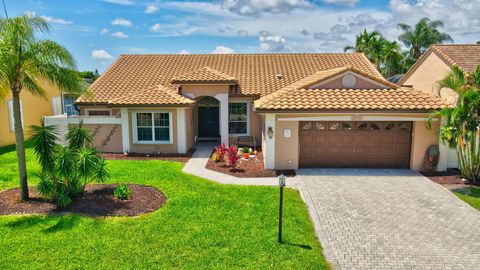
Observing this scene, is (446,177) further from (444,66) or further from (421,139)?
(444,66)

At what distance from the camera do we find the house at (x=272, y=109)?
51.9 feet

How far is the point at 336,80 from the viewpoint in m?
17.1

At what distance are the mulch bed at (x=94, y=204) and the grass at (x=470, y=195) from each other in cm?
1007

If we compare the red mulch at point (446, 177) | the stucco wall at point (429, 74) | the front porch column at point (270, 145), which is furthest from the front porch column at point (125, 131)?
the stucco wall at point (429, 74)

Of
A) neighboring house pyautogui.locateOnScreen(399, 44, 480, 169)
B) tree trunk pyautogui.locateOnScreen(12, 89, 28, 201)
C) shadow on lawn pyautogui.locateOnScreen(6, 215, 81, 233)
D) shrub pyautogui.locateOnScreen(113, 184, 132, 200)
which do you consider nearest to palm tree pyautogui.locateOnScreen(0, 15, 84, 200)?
tree trunk pyautogui.locateOnScreen(12, 89, 28, 201)

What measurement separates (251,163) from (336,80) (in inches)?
219

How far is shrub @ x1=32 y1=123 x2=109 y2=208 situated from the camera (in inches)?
425

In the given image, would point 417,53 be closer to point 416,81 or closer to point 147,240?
point 416,81

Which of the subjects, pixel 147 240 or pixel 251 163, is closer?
pixel 147 240

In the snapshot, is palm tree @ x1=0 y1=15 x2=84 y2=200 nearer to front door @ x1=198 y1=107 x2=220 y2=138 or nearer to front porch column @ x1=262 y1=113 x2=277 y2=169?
front porch column @ x1=262 y1=113 x2=277 y2=169

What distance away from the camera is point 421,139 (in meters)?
16.0

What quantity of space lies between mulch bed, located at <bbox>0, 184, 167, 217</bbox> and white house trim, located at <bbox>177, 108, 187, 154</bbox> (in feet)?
23.3

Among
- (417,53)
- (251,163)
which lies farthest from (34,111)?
(417,53)

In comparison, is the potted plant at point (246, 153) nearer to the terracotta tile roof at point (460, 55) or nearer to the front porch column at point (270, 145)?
the front porch column at point (270, 145)
